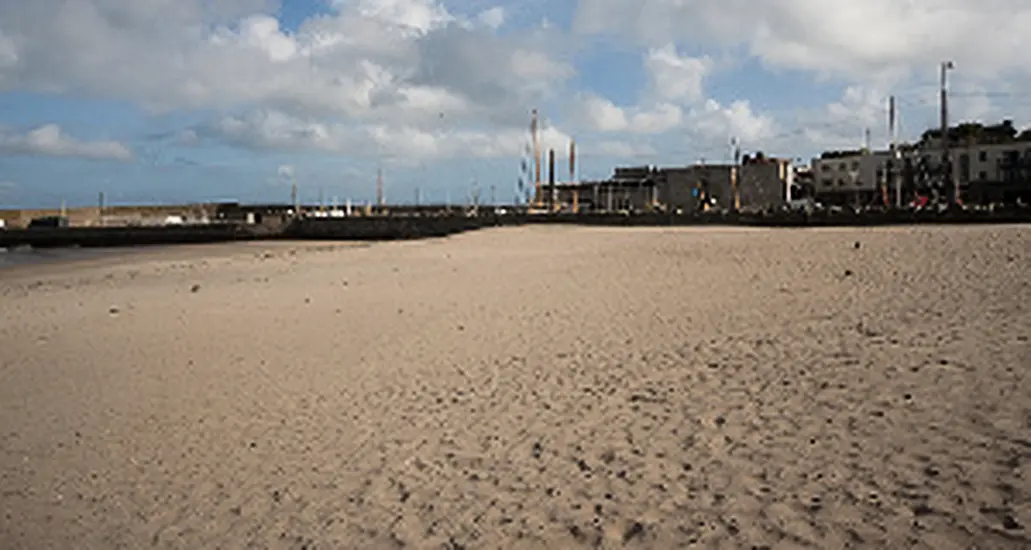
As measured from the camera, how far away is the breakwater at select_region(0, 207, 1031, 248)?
4006 centimetres

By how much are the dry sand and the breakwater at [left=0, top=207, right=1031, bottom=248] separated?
26.3 m

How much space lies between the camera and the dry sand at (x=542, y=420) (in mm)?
4496

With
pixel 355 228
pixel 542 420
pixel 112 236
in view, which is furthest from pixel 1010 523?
pixel 112 236

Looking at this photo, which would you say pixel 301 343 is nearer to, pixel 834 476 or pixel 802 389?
pixel 802 389

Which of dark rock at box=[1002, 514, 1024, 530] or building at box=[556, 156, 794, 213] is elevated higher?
building at box=[556, 156, 794, 213]

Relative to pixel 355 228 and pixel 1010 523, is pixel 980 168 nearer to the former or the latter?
pixel 355 228

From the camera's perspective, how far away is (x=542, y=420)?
6586 mm

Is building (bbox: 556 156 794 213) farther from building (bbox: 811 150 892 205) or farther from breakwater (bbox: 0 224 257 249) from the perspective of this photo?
breakwater (bbox: 0 224 257 249)

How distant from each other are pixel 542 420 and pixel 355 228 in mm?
56432

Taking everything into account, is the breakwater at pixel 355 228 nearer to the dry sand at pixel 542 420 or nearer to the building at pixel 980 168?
the dry sand at pixel 542 420

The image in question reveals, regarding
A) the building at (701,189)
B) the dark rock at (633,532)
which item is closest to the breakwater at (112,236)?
the building at (701,189)

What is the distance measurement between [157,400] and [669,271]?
11339mm

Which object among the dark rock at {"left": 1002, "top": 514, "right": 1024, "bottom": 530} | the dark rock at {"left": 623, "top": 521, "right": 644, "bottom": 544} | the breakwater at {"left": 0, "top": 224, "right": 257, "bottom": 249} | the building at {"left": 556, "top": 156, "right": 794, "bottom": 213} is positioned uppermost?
the building at {"left": 556, "top": 156, "right": 794, "bottom": 213}

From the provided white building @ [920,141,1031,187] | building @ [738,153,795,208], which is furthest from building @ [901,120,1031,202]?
building @ [738,153,795,208]
